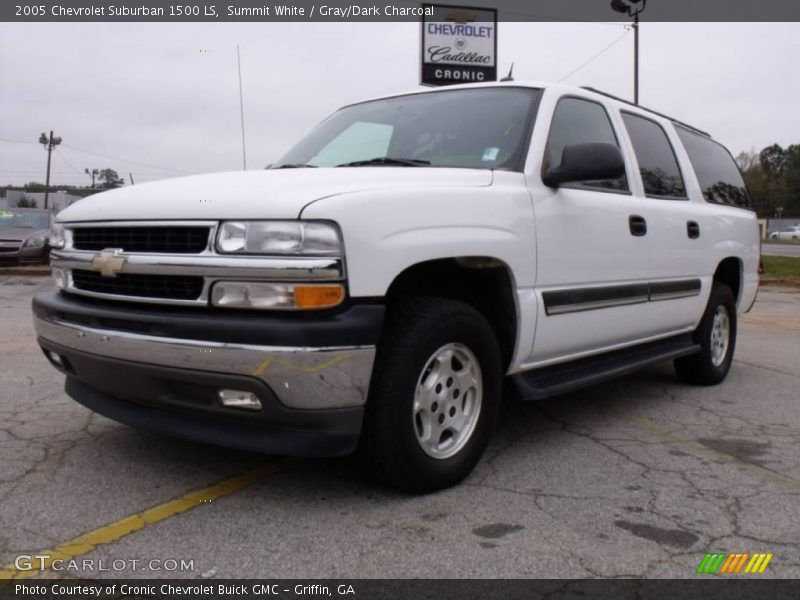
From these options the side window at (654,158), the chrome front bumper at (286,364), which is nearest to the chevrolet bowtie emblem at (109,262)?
the chrome front bumper at (286,364)

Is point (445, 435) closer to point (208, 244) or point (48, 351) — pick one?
point (208, 244)

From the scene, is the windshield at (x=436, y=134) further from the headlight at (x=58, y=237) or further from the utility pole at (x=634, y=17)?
the utility pole at (x=634, y=17)

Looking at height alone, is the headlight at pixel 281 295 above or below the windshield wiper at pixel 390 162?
below

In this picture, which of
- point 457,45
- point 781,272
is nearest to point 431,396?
point 457,45

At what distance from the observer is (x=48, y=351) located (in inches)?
136

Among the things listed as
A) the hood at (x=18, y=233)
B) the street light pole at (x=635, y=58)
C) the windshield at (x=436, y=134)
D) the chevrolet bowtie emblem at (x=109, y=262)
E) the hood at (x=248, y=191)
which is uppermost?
the street light pole at (x=635, y=58)

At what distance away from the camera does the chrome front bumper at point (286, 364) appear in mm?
2641

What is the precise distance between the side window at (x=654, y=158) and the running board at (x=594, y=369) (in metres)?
0.99

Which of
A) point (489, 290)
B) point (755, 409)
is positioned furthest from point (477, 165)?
point (755, 409)

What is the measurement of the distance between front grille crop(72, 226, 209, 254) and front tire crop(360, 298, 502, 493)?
0.81 m

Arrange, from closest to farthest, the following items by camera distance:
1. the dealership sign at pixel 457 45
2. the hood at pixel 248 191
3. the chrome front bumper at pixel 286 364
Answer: the chrome front bumper at pixel 286 364, the hood at pixel 248 191, the dealership sign at pixel 457 45

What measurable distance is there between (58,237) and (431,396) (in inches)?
75.5

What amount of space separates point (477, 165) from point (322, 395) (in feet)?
4.99
